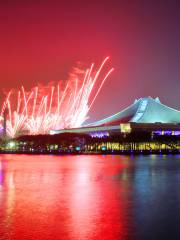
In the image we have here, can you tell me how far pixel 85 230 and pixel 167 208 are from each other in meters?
2.46

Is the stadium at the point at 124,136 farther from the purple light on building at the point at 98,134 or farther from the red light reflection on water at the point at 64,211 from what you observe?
the red light reflection on water at the point at 64,211

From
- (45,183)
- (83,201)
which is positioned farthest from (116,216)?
(45,183)

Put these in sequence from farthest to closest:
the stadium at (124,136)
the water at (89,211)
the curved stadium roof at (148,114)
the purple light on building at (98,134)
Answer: the purple light on building at (98,134)
the curved stadium roof at (148,114)
the stadium at (124,136)
the water at (89,211)

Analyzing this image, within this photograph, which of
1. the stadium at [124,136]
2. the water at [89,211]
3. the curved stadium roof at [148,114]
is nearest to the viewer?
the water at [89,211]

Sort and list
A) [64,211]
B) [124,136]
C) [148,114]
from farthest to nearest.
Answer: [148,114], [124,136], [64,211]

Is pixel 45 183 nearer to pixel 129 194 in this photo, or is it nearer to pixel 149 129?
pixel 129 194

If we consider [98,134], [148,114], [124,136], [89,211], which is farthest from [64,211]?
[98,134]

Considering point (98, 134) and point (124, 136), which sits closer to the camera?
point (124, 136)

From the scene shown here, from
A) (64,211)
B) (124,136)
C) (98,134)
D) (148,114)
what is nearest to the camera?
(64,211)

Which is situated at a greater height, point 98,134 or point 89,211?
point 98,134

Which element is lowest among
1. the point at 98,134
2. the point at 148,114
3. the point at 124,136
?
the point at 124,136

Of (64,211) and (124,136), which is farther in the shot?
(124,136)

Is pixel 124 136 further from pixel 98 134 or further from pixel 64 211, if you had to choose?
pixel 64 211

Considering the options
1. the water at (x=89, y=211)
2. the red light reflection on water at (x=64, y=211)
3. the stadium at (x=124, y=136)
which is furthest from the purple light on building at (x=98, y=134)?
the red light reflection on water at (x=64, y=211)
